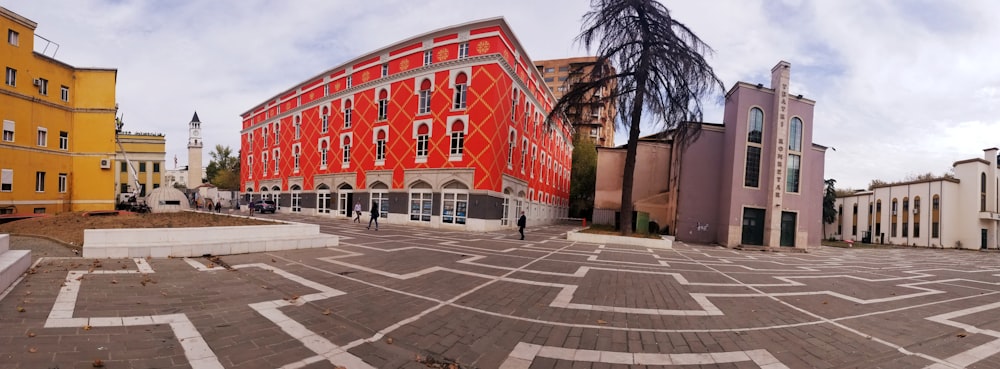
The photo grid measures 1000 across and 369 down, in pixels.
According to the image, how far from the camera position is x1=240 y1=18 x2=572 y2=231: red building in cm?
2627

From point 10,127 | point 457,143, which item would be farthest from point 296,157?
point 457,143

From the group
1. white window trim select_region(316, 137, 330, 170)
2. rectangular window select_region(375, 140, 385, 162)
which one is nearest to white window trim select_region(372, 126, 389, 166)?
rectangular window select_region(375, 140, 385, 162)

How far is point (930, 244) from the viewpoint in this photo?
133 ft

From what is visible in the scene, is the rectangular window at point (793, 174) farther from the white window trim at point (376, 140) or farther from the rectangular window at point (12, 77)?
the rectangular window at point (12, 77)

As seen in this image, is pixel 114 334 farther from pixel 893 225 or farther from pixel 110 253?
pixel 893 225

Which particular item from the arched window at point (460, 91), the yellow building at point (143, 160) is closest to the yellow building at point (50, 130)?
the arched window at point (460, 91)

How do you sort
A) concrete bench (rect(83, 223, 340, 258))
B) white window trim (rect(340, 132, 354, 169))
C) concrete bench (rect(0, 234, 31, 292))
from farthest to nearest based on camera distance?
white window trim (rect(340, 132, 354, 169)), concrete bench (rect(83, 223, 340, 258)), concrete bench (rect(0, 234, 31, 292))

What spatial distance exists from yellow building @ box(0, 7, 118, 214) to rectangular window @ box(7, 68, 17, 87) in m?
0.04

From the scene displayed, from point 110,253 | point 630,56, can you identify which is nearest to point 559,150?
point 630,56

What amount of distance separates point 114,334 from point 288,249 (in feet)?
27.8

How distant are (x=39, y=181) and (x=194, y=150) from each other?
65.3 meters

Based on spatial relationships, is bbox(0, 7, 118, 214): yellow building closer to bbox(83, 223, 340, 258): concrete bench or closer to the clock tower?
bbox(83, 223, 340, 258): concrete bench

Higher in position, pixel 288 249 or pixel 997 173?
pixel 997 173

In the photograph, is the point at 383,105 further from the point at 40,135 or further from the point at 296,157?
the point at 40,135
